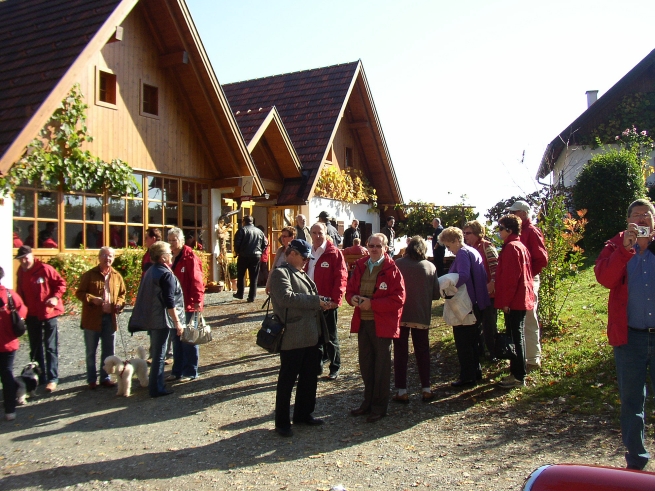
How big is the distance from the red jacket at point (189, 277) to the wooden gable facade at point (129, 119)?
4.15m

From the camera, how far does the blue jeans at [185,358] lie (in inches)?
325

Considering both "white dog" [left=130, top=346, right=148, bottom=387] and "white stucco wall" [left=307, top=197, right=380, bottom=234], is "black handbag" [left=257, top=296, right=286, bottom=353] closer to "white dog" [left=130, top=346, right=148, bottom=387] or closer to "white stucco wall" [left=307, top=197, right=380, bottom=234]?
"white dog" [left=130, top=346, right=148, bottom=387]

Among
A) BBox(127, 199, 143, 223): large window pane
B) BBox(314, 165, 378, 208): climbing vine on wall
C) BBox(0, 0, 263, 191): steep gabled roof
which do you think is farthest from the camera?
BBox(314, 165, 378, 208): climbing vine on wall

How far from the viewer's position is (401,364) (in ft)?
23.3

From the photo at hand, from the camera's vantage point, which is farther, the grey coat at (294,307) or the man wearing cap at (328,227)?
the man wearing cap at (328,227)

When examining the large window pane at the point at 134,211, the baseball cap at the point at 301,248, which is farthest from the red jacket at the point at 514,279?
the large window pane at the point at 134,211

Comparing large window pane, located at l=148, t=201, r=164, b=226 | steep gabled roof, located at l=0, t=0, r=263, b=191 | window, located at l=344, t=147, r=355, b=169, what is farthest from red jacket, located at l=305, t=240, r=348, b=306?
window, located at l=344, t=147, r=355, b=169

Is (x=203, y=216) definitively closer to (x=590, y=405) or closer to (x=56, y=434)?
(x=56, y=434)

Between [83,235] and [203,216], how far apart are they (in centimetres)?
378

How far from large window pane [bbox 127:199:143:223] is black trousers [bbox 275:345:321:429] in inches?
360

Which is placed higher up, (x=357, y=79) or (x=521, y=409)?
(x=357, y=79)

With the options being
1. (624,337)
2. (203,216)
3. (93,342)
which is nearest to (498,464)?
(624,337)

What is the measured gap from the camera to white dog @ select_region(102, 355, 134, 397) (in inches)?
297

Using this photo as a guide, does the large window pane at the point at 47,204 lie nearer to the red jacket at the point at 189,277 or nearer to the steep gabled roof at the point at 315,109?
the red jacket at the point at 189,277
